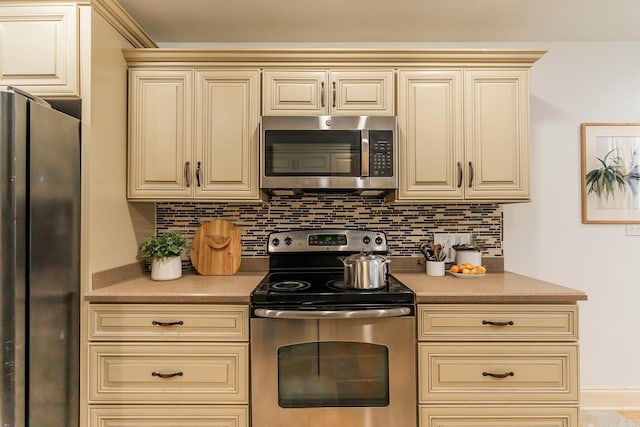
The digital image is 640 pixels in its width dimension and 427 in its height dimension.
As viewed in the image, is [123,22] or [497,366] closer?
[497,366]

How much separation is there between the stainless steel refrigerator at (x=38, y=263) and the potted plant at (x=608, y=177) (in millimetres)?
2931

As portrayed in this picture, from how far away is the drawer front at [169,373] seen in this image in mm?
1615

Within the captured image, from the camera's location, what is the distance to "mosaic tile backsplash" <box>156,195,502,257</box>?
2.28 meters

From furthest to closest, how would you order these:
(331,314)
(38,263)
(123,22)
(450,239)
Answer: (450,239), (123,22), (331,314), (38,263)

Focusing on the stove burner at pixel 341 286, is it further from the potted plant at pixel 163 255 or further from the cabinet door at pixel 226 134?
the potted plant at pixel 163 255

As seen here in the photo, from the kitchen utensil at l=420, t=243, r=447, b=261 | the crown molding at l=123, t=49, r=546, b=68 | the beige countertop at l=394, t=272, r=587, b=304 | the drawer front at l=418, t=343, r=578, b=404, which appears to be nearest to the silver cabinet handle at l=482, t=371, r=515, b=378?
the drawer front at l=418, t=343, r=578, b=404

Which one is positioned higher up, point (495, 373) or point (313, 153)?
point (313, 153)

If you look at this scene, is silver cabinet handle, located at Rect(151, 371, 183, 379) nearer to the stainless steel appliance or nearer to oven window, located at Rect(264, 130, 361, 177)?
the stainless steel appliance

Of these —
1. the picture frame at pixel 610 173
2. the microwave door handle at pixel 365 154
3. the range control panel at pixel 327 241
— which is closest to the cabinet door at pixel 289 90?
the microwave door handle at pixel 365 154

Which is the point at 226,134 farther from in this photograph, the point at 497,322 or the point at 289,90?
the point at 497,322

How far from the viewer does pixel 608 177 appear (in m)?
2.31

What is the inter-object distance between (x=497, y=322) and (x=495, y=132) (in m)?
1.02

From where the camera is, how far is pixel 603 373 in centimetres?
233

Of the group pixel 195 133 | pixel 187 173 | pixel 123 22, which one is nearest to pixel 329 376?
pixel 187 173
